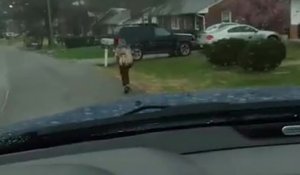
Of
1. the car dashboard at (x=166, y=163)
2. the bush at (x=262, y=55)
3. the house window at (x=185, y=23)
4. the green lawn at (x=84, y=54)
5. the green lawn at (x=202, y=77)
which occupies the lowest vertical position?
the green lawn at (x=84, y=54)

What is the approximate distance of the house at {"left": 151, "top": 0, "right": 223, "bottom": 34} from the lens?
218ft

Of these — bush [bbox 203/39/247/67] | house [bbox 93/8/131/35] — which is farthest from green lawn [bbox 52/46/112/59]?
house [bbox 93/8/131/35]

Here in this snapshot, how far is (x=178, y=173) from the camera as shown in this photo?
2.17 metres

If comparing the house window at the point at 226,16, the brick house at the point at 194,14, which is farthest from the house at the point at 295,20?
the house window at the point at 226,16

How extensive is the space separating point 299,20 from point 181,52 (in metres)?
12.5

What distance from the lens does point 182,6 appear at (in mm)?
69688

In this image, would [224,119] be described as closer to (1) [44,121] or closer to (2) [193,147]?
(2) [193,147]

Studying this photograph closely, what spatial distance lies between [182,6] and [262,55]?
45325mm

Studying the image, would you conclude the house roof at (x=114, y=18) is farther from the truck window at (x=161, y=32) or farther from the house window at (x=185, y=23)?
the truck window at (x=161, y=32)

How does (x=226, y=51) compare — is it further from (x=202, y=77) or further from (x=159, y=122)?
(x=159, y=122)

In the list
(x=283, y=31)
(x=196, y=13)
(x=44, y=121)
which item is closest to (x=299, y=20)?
(x=283, y=31)

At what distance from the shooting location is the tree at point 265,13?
51.0 metres

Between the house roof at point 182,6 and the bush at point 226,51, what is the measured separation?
3117cm

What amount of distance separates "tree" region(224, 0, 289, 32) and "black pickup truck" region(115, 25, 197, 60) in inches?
484
